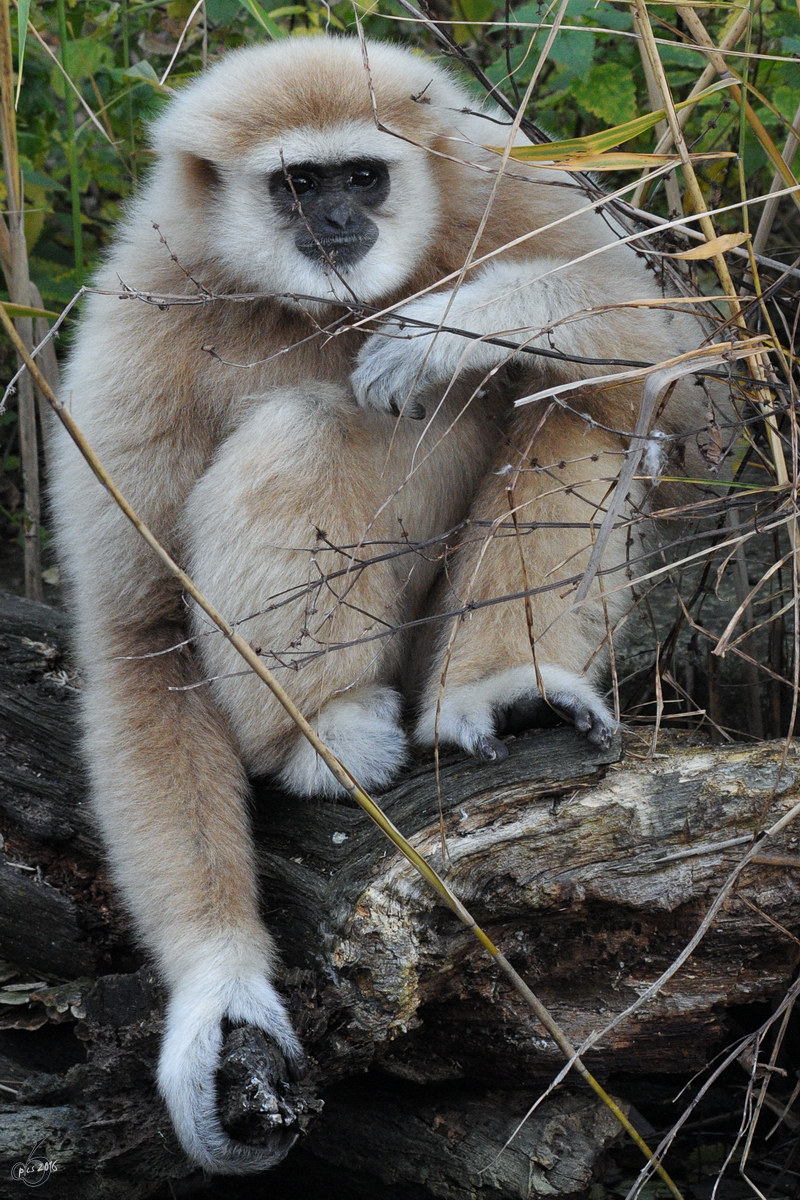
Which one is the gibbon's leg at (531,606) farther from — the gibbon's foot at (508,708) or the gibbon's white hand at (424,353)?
the gibbon's white hand at (424,353)

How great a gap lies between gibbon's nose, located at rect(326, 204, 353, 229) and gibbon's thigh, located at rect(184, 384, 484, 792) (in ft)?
1.63

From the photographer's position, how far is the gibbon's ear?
3256mm

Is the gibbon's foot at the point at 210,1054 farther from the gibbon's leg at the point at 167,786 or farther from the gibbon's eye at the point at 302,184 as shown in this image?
the gibbon's eye at the point at 302,184

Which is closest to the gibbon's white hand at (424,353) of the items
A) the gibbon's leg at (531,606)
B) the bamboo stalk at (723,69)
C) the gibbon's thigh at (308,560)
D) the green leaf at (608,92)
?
the gibbon's thigh at (308,560)

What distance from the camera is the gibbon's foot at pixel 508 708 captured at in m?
2.75

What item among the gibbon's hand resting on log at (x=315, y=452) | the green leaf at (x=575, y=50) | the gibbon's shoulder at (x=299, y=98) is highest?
the green leaf at (x=575, y=50)

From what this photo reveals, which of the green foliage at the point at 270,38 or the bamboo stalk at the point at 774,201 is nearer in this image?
the bamboo stalk at the point at 774,201

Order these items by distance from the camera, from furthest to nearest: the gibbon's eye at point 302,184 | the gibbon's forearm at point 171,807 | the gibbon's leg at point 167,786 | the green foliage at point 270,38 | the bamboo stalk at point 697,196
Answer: the green foliage at point 270,38, the gibbon's eye at point 302,184, the gibbon's forearm at point 171,807, the gibbon's leg at point 167,786, the bamboo stalk at point 697,196

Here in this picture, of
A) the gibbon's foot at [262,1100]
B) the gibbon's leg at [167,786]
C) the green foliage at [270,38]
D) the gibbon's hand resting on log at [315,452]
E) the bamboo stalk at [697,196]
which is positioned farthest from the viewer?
the green foliage at [270,38]

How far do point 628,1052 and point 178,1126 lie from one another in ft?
3.68

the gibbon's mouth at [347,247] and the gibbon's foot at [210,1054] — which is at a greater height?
the gibbon's mouth at [347,247]

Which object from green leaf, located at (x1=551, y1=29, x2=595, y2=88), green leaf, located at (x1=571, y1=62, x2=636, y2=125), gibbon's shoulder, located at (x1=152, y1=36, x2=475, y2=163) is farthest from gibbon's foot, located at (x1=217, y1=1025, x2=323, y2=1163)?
green leaf, located at (x1=571, y1=62, x2=636, y2=125)

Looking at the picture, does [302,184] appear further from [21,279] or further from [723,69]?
[723,69]

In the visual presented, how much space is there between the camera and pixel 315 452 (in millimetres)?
2910
